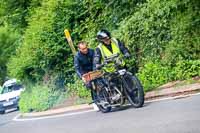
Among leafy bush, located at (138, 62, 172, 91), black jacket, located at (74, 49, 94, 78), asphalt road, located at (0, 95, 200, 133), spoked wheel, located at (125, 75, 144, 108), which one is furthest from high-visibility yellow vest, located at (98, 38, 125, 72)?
leafy bush, located at (138, 62, 172, 91)

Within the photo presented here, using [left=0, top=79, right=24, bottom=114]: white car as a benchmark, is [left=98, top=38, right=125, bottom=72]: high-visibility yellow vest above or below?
below

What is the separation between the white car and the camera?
2800cm

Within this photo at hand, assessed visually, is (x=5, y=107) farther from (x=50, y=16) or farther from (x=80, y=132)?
(x=80, y=132)

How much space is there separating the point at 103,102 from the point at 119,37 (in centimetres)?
397

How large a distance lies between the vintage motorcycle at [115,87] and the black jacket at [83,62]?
0.32 m

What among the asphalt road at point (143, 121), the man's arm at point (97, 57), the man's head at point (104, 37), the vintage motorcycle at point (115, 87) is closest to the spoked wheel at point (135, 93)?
the vintage motorcycle at point (115, 87)

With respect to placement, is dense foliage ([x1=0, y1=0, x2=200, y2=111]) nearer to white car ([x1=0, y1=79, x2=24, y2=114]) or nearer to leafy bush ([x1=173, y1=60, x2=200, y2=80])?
leafy bush ([x1=173, y1=60, x2=200, y2=80])

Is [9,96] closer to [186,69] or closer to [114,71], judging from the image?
[186,69]

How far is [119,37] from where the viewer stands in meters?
15.8

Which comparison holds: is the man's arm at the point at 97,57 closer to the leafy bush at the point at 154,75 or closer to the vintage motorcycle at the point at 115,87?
the vintage motorcycle at the point at 115,87

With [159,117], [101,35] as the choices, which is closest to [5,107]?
[101,35]

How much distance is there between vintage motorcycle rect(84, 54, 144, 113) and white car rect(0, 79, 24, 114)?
15117mm

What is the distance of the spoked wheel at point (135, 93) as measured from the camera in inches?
437

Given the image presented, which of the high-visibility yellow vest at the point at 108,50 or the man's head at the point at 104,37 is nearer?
the man's head at the point at 104,37
